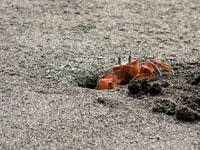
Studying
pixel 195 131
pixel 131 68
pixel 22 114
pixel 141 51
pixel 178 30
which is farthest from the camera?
pixel 178 30

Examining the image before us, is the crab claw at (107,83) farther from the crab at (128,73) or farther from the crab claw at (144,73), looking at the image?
the crab claw at (144,73)

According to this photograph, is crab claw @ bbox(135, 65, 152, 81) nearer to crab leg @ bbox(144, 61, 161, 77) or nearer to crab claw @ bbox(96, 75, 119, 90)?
crab leg @ bbox(144, 61, 161, 77)

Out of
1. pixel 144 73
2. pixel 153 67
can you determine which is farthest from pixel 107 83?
pixel 153 67

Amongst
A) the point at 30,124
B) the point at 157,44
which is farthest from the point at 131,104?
the point at 157,44

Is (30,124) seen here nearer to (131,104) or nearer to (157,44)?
(131,104)

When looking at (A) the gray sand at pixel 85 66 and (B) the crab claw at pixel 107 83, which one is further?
(B) the crab claw at pixel 107 83

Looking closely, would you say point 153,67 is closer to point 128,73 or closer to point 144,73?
point 144,73

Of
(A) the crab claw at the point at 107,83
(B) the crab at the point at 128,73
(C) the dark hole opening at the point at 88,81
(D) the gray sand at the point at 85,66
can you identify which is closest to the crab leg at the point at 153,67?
(B) the crab at the point at 128,73
